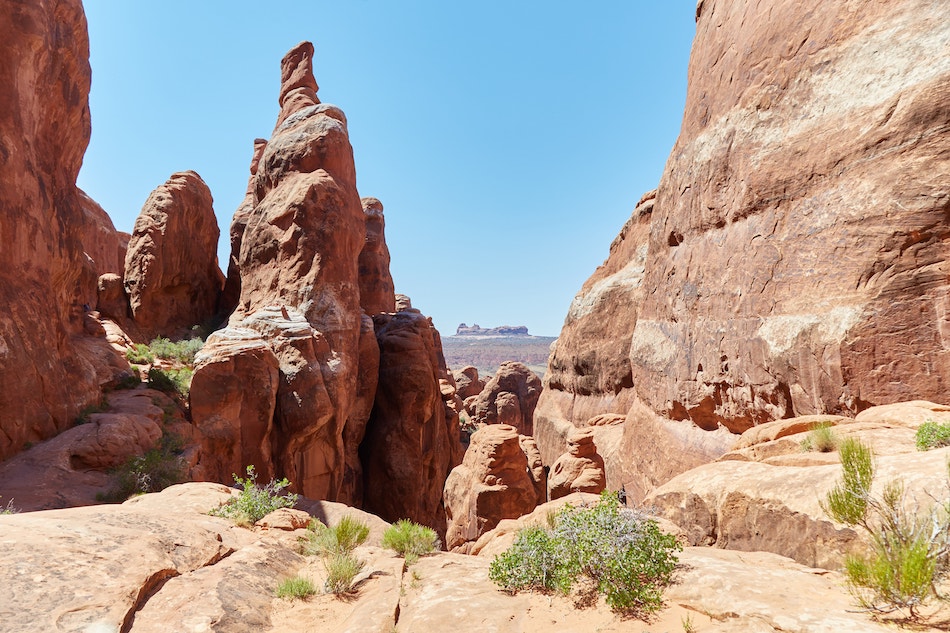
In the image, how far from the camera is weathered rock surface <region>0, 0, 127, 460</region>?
11484mm

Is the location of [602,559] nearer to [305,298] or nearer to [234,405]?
[234,405]

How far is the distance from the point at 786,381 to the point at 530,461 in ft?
38.4

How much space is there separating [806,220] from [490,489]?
1115 cm

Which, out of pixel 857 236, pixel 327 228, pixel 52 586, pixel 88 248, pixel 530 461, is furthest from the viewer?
pixel 88 248

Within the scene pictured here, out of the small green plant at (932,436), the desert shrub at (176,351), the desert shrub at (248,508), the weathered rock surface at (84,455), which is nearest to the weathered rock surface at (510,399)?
the desert shrub at (176,351)

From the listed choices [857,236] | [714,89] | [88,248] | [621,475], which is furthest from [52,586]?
[88,248]

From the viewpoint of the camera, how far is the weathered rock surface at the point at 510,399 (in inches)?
1529

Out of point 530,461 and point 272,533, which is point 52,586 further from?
point 530,461

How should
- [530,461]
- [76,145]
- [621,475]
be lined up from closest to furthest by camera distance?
[621,475] → [76,145] → [530,461]

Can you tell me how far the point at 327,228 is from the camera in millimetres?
20734

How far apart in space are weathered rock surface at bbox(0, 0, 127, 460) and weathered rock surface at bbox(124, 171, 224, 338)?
8598mm

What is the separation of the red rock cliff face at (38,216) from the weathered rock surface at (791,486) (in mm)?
14446

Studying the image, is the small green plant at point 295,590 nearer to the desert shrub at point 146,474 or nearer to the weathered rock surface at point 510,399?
the desert shrub at point 146,474

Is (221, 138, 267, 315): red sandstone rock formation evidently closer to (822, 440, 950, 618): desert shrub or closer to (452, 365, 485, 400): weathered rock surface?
(452, 365, 485, 400): weathered rock surface
